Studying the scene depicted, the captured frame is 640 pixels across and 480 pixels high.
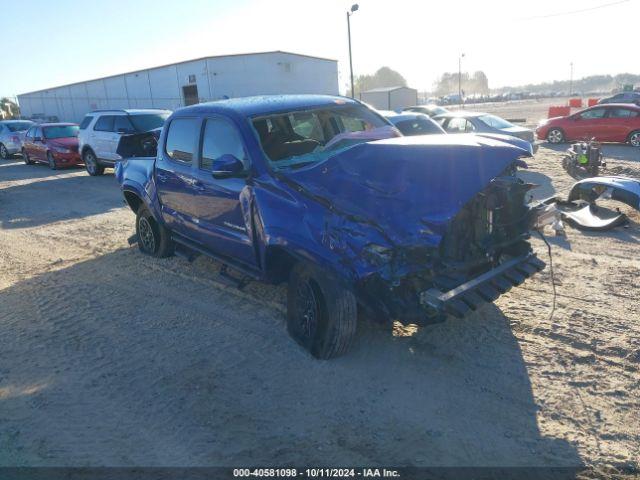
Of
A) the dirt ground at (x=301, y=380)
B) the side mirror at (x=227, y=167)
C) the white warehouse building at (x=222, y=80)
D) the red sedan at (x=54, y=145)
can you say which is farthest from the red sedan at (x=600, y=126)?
the white warehouse building at (x=222, y=80)

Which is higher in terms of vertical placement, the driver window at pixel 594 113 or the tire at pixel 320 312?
the driver window at pixel 594 113

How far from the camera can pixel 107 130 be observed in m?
14.5

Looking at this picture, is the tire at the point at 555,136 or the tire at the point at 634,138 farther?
the tire at the point at 555,136

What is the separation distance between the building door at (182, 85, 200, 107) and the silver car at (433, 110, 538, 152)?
81.2 feet

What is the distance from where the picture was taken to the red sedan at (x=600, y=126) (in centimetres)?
1608

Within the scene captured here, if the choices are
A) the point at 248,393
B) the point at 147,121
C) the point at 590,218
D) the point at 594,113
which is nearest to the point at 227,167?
the point at 248,393

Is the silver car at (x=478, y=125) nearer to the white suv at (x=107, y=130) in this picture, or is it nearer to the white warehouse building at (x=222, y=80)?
the white suv at (x=107, y=130)

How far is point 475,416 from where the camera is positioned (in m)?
3.26

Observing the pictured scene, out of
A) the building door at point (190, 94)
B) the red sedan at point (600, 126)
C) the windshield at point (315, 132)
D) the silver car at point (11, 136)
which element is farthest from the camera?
the building door at point (190, 94)

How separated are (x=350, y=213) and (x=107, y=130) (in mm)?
13033

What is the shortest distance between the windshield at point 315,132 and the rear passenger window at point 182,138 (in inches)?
36.1

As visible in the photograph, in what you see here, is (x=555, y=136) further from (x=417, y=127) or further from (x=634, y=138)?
(x=417, y=127)

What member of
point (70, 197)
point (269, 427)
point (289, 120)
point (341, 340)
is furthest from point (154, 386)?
point (70, 197)

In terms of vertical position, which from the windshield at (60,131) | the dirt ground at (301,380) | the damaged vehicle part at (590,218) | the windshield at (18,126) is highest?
the windshield at (18,126)
